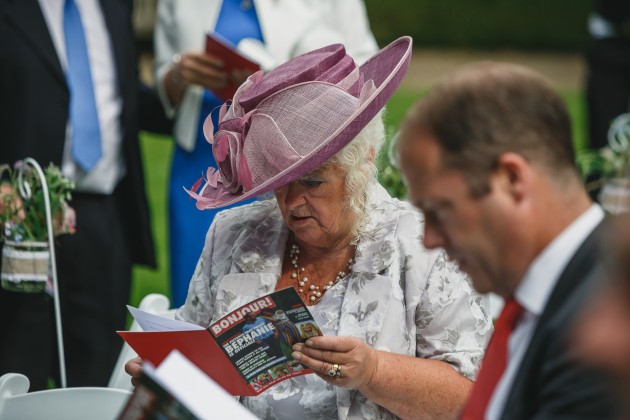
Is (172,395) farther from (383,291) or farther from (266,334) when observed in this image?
(383,291)

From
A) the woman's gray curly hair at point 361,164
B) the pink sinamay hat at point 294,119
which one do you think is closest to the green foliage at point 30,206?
the pink sinamay hat at point 294,119

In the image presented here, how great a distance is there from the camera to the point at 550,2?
14.9 meters

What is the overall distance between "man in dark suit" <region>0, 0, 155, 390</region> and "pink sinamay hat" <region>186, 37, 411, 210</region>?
1.40m

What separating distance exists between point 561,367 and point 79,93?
297 cm

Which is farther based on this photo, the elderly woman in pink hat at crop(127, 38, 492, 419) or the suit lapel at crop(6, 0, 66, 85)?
the suit lapel at crop(6, 0, 66, 85)

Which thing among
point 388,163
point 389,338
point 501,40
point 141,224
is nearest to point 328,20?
point 388,163

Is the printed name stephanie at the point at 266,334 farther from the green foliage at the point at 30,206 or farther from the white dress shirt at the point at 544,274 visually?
the green foliage at the point at 30,206

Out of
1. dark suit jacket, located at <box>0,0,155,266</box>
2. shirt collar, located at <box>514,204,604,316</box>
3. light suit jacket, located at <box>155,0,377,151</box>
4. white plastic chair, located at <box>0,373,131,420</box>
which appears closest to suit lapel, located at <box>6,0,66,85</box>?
dark suit jacket, located at <box>0,0,155,266</box>

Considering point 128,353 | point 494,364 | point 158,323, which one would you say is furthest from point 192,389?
point 128,353

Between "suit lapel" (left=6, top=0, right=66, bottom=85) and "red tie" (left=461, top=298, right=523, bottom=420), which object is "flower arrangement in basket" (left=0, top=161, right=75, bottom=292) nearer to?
"suit lapel" (left=6, top=0, right=66, bottom=85)

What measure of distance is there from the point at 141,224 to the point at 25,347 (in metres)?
0.76

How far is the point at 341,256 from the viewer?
2.91m

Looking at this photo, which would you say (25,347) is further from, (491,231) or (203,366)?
(491,231)

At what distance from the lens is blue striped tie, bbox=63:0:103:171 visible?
4.19 metres
